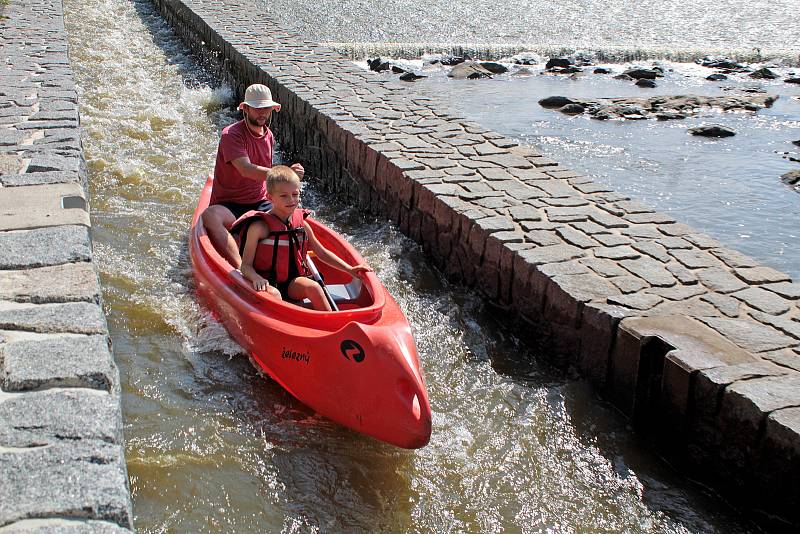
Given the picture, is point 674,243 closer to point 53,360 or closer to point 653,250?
point 653,250

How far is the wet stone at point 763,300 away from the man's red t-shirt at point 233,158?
3.16 metres

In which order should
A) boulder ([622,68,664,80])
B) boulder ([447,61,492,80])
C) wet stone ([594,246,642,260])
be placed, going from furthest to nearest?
boulder ([622,68,664,80]) < boulder ([447,61,492,80]) < wet stone ([594,246,642,260])

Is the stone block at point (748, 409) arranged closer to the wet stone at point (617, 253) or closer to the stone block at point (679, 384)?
the stone block at point (679, 384)

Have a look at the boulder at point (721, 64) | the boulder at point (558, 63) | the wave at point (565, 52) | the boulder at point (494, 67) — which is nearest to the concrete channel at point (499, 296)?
the boulder at point (494, 67)

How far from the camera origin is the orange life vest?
482 cm

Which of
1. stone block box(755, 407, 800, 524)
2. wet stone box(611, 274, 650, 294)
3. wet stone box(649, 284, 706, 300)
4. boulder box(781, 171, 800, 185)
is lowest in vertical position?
stone block box(755, 407, 800, 524)

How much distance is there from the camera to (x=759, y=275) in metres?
5.10

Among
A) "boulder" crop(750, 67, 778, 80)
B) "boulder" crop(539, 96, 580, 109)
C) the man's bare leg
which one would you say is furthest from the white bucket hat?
"boulder" crop(750, 67, 778, 80)

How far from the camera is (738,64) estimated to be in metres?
15.0

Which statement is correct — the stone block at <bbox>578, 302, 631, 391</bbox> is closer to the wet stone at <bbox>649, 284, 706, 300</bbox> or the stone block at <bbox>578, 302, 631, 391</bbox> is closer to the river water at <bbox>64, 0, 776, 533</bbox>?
the river water at <bbox>64, 0, 776, 533</bbox>

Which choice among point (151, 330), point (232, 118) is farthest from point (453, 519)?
point (232, 118)

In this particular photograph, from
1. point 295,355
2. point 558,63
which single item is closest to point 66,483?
point 295,355

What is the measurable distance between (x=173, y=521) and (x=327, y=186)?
5100mm

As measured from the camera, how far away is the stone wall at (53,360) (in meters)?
2.66
